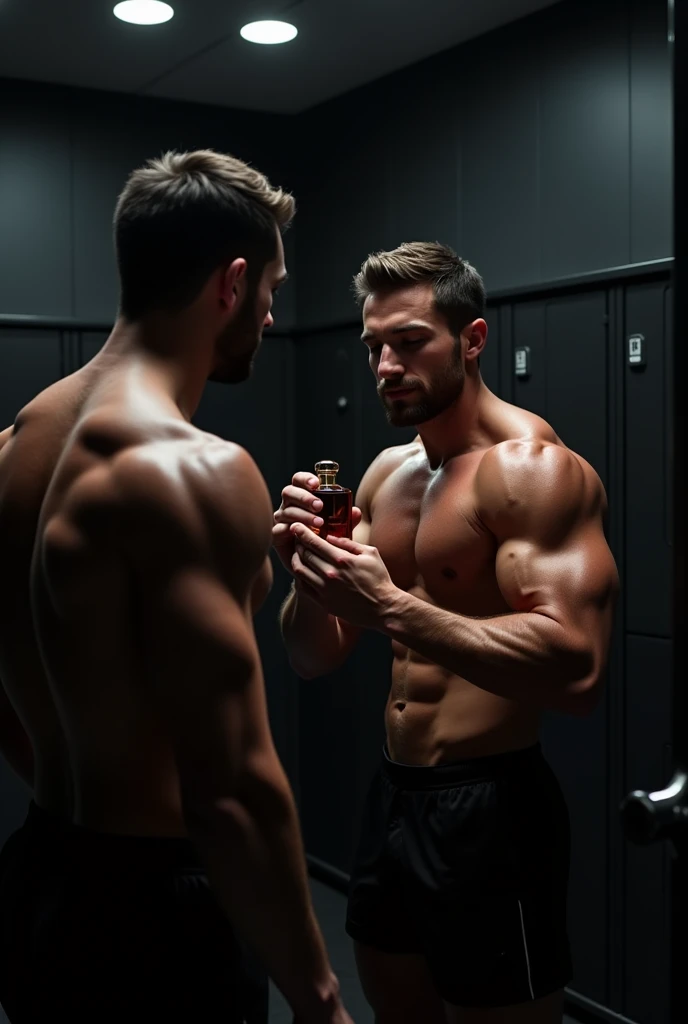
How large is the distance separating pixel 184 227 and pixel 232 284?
0.28 ft

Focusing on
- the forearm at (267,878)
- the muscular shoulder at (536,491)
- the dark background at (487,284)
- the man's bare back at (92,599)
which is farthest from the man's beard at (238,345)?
the dark background at (487,284)

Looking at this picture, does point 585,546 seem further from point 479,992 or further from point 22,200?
point 22,200

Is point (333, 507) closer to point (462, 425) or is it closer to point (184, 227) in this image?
point (462, 425)

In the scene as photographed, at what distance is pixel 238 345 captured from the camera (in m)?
1.49

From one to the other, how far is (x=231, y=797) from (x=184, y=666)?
0.16 metres

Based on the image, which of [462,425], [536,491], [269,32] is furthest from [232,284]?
[269,32]

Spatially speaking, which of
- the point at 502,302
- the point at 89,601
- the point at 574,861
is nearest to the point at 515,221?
the point at 502,302

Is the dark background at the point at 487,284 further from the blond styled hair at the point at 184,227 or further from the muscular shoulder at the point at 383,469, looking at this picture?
the blond styled hair at the point at 184,227

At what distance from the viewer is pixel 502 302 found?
341 cm

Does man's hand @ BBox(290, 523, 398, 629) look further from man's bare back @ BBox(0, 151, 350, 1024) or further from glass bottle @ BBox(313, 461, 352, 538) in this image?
man's bare back @ BBox(0, 151, 350, 1024)

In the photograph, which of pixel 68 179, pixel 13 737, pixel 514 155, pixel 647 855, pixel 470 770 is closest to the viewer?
pixel 13 737

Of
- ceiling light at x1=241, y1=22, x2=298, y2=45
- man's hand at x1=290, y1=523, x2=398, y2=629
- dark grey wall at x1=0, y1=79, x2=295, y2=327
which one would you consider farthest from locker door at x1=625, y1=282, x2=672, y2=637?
dark grey wall at x1=0, y1=79, x2=295, y2=327

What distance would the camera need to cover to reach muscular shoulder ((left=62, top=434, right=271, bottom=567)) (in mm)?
1289

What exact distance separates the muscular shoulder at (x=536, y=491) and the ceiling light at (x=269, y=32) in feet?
6.12
